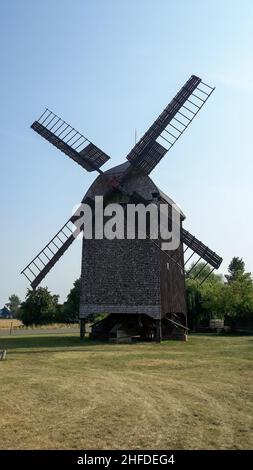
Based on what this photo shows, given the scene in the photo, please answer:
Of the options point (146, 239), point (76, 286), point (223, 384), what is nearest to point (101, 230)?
point (146, 239)

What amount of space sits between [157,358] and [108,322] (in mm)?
11609

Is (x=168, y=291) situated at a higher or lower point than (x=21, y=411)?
higher

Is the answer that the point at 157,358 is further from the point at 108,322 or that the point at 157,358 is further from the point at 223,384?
the point at 108,322

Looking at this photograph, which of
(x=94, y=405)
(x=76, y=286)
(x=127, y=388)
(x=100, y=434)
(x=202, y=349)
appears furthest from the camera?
(x=76, y=286)

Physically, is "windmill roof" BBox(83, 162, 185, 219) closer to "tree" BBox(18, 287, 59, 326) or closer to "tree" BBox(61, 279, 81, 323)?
"tree" BBox(18, 287, 59, 326)

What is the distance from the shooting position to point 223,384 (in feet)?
42.0

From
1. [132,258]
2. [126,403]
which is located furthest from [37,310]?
[126,403]

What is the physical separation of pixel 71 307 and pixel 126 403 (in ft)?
185

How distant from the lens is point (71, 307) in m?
65.9

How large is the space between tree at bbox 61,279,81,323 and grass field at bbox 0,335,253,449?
152 feet

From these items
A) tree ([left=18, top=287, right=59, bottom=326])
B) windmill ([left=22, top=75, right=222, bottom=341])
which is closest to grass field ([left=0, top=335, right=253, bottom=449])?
windmill ([left=22, top=75, right=222, bottom=341])

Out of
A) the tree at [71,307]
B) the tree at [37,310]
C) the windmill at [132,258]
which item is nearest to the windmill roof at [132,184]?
the windmill at [132,258]
